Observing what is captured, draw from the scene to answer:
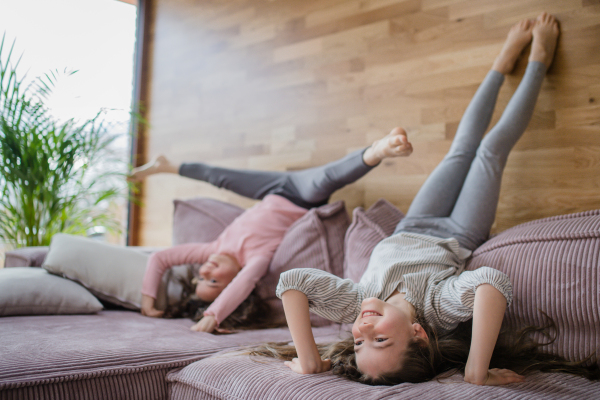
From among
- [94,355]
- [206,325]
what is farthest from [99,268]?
[94,355]

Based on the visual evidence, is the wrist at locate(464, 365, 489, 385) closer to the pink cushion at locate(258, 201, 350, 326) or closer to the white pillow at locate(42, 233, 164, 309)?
the pink cushion at locate(258, 201, 350, 326)

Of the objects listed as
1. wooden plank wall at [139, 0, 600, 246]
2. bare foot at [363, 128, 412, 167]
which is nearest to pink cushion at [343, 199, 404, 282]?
bare foot at [363, 128, 412, 167]

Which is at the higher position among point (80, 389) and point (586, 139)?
point (586, 139)

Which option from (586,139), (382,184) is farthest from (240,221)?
(586,139)

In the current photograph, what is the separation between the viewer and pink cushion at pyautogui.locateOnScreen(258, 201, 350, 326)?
72.0 inches

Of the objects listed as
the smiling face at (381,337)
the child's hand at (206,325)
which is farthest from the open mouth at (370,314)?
the child's hand at (206,325)

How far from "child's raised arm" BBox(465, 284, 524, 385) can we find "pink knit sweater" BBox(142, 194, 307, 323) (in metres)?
0.97

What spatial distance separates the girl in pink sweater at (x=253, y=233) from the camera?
173 cm

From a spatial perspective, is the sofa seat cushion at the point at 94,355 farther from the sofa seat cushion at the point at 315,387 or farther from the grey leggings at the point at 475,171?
the grey leggings at the point at 475,171

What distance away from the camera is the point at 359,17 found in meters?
2.38

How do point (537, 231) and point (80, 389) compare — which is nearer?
point (80, 389)

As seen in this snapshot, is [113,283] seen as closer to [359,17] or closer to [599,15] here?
[359,17]

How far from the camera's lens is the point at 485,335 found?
3.35 feet

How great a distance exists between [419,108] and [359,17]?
2.10ft
